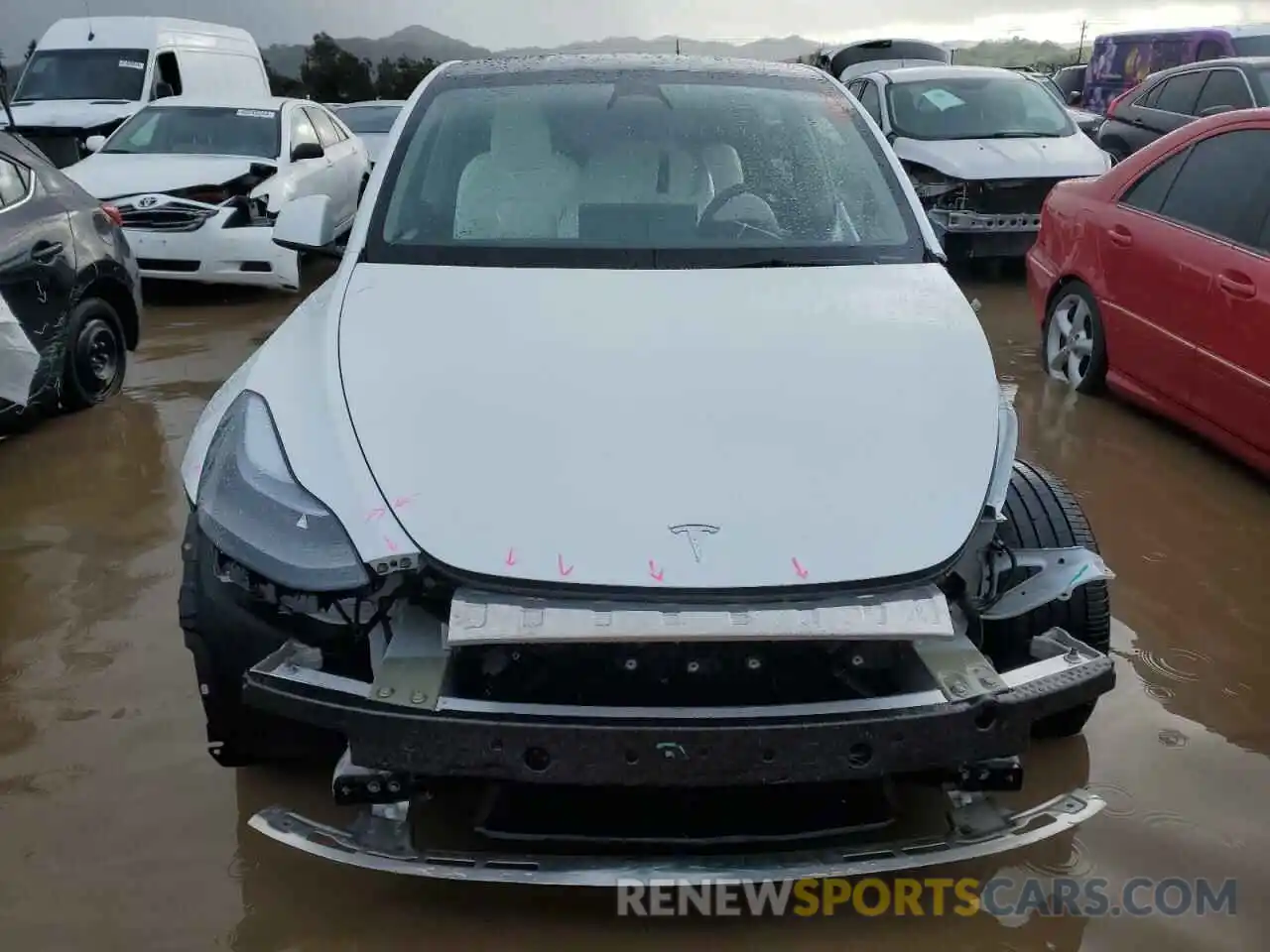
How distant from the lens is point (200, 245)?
7.68 m

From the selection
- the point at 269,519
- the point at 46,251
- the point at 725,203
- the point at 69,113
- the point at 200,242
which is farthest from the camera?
the point at 69,113

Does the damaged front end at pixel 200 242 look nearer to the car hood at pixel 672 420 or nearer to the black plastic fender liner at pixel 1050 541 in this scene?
the car hood at pixel 672 420

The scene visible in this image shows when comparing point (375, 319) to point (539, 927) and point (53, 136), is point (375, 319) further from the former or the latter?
point (53, 136)

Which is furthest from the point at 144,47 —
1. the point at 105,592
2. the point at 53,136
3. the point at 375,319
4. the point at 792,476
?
the point at 792,476

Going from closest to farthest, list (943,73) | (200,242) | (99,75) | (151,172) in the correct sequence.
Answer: (200,242)
(151,172)
(943,73)
(99,75)

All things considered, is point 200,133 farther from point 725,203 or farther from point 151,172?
point 725,203

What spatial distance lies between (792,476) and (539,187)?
1444mm

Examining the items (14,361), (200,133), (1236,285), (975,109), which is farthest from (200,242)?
(1236,285)

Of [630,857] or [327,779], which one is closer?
[630,857]

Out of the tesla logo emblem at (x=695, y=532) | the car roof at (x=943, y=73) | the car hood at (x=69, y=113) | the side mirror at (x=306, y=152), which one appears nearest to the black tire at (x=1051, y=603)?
the tesla logo emblem at (x=695, y=532)

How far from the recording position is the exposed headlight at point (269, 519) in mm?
2068

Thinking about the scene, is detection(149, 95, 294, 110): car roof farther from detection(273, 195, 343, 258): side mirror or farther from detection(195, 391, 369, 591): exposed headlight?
detection(195, 391, 369, 591): exposed headlight

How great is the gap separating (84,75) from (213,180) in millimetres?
5877

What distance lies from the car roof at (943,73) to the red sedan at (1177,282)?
4.11 meters
